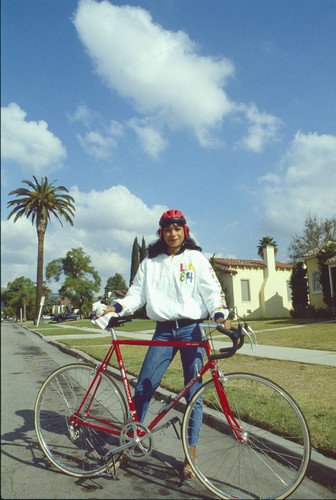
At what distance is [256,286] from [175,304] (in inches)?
1221

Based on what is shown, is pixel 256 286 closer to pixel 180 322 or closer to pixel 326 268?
pixel 326 268

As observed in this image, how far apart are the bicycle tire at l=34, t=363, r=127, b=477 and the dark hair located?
111 centimetres

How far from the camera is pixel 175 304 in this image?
3.06 meters

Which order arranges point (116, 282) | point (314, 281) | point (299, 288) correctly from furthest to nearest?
point (116, 282)
point (299, 288)
point (314, 281)

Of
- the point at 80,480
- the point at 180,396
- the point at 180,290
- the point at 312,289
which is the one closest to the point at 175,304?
the point at 180,290

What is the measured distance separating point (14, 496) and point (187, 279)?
190cm

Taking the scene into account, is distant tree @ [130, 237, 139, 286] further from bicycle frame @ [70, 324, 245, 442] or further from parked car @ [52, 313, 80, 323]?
bicycle frame @ [70, 324, 245, 442]

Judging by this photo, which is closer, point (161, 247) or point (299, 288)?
point (161, 247)

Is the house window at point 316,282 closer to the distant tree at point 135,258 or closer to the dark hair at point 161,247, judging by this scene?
the dark hair at point 161,247

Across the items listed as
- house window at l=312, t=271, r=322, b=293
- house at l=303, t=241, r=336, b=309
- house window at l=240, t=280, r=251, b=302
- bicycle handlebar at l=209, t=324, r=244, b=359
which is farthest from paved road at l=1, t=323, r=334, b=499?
house window at l=240, t=280, r=251, b=302

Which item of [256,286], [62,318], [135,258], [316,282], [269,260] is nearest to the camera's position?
[316,282]

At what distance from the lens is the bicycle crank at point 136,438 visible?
288cm

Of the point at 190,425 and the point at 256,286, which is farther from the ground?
the point at 256,286

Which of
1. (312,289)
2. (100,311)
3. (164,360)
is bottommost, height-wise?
(164,360)
